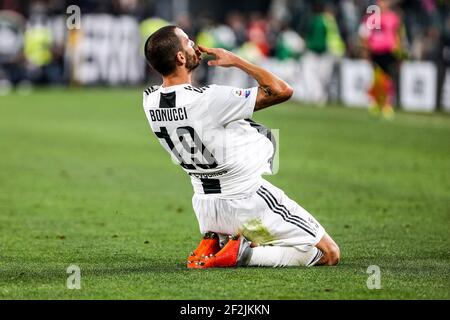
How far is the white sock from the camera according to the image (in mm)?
7898

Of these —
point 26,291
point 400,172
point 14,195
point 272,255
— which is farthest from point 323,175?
point 26,291

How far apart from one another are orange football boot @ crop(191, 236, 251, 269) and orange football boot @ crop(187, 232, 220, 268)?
0.04 metres

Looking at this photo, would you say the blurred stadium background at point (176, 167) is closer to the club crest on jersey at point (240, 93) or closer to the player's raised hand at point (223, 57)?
the club crest on jersey at point (240, 93)

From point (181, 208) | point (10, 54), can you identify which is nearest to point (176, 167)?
point (181, 208)

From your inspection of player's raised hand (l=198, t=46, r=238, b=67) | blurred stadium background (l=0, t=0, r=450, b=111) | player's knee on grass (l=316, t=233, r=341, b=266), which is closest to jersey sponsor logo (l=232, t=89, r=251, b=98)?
player's raised hand (l=198, t=46, r=238, b=67)

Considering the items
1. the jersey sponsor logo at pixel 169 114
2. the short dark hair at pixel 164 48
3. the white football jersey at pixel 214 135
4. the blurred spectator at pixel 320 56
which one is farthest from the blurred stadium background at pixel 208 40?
the short dark hair at pixel 164 48

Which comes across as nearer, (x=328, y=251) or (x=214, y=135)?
(x=214, y=135)

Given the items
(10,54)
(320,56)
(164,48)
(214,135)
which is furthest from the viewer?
(10,54)

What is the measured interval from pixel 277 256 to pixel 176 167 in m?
8.41

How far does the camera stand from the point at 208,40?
118ft

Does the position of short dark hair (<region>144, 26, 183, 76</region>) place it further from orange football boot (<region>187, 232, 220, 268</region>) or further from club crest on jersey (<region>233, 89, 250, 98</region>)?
→ orange football boot (<region>187, 232, 220, 268</region>)

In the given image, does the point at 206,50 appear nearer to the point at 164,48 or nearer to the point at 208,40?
the point at 164,48

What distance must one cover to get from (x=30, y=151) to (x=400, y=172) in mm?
6442

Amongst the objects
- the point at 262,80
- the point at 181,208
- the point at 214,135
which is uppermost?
the point at 262,80
